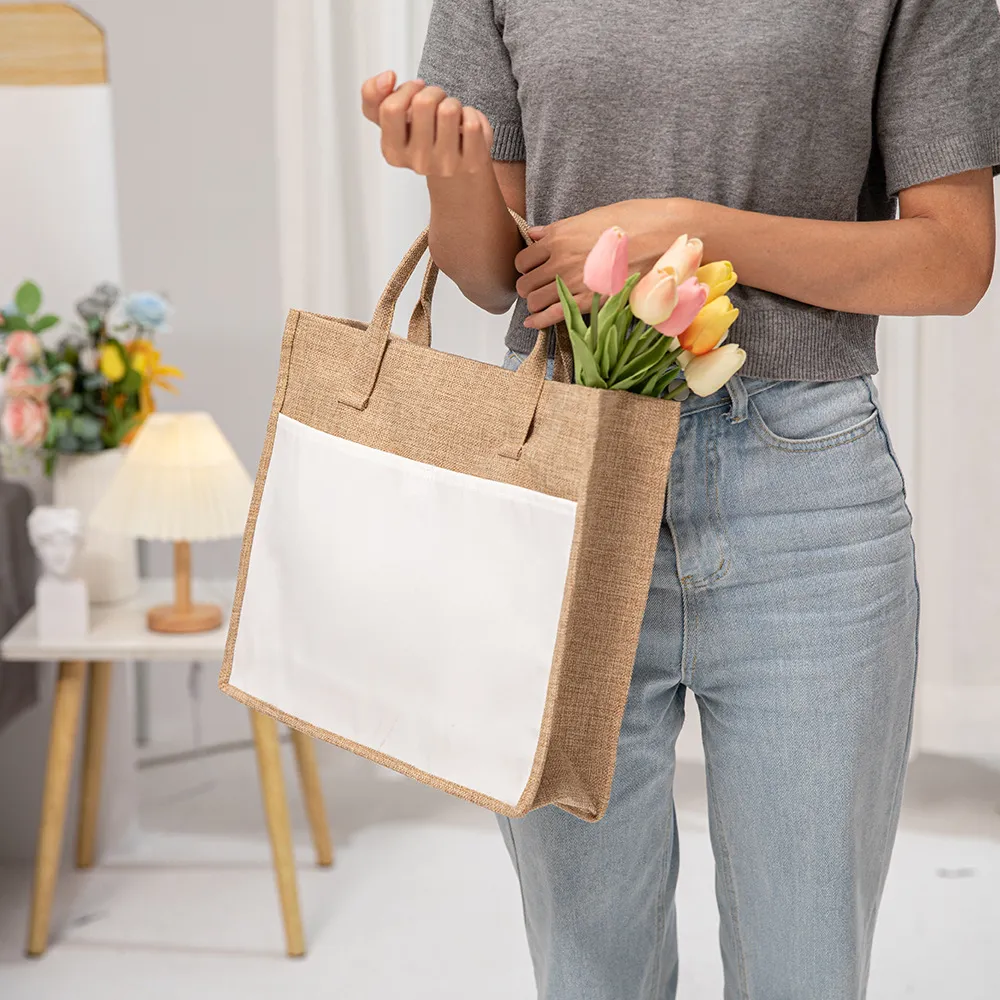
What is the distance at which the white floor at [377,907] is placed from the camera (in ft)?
5.67

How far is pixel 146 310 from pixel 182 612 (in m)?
0.47

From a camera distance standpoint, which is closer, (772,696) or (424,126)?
(424,126)

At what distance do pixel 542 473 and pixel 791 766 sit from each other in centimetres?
31

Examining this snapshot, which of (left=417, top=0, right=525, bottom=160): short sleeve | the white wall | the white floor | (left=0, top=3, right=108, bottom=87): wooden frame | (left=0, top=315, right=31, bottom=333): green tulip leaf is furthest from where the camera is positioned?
the white wall

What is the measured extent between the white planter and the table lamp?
98 mm

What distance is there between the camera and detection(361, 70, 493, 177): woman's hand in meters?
0.71

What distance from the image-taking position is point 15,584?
1.95 meters

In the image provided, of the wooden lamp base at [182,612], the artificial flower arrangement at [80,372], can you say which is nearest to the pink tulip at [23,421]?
the artificial flower arrangement at [80,372]

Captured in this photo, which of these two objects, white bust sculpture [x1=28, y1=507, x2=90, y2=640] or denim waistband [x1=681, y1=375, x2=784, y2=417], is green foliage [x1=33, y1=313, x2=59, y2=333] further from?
denim waistband [x1=681, y1=375, x2=784, y2=417]

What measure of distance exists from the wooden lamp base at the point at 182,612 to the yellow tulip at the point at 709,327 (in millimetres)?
1233

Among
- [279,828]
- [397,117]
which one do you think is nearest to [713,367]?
[397,117]

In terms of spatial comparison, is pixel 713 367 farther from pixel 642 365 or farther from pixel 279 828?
→ pixel 279 828

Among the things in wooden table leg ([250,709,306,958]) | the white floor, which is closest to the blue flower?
wooden table leg ([250,709,306,958])

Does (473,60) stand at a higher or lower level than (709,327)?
higher
